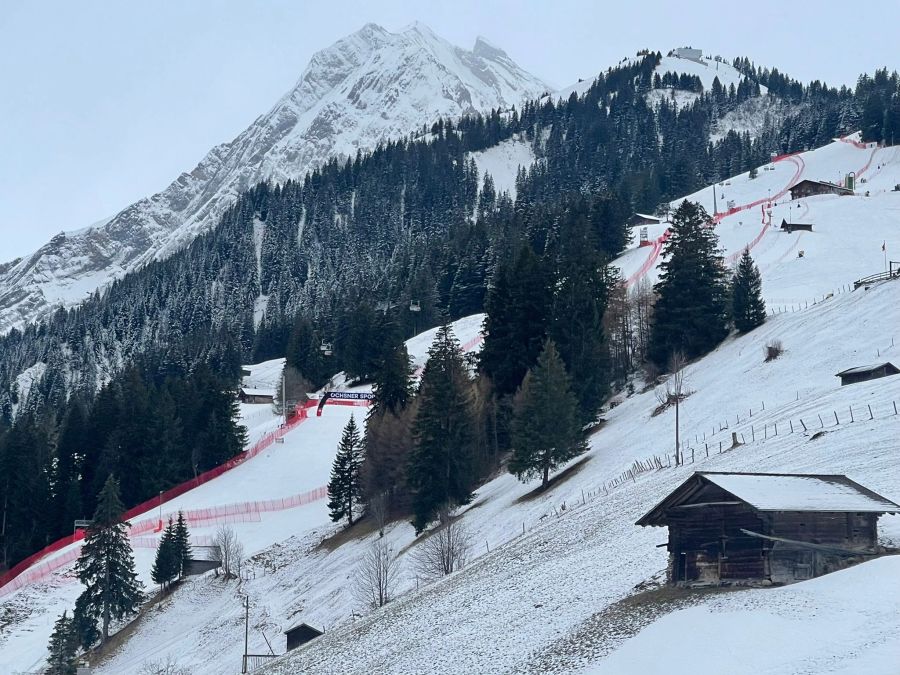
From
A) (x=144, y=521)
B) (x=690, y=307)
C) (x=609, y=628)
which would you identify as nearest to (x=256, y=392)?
(x=144, y=521)

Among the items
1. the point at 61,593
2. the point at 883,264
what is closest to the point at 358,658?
the point at 61,593

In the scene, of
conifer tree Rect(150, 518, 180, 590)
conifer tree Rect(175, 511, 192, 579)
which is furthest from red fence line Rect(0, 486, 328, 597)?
conifer tree Rect(150, 518, 180, 590)

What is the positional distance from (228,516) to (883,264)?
Answer: 5775 cm

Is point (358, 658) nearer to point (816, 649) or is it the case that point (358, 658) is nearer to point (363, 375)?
point (816, 649)

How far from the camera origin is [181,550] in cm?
6519

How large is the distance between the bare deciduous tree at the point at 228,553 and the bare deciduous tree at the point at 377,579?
11.7 m

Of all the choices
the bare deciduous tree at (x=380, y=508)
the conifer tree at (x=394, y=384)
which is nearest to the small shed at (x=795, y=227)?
the conifer tree at (x=394, y=384)

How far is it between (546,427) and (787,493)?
82.7 feet

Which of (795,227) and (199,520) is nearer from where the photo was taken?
(199,520)

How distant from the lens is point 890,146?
Answer: 158m

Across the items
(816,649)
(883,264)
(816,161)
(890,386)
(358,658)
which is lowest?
(358,658)

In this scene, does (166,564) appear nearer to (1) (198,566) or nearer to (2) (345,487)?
(1) (198,566)

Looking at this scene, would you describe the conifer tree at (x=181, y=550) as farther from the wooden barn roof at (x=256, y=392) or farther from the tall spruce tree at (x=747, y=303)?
the wooden barn roof at (x=256, y=392)

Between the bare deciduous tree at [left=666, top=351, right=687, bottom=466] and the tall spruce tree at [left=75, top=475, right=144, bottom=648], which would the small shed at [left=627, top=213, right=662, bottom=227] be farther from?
the tall spruce tree at [left=75, top=475, right=144, bottom=648]
